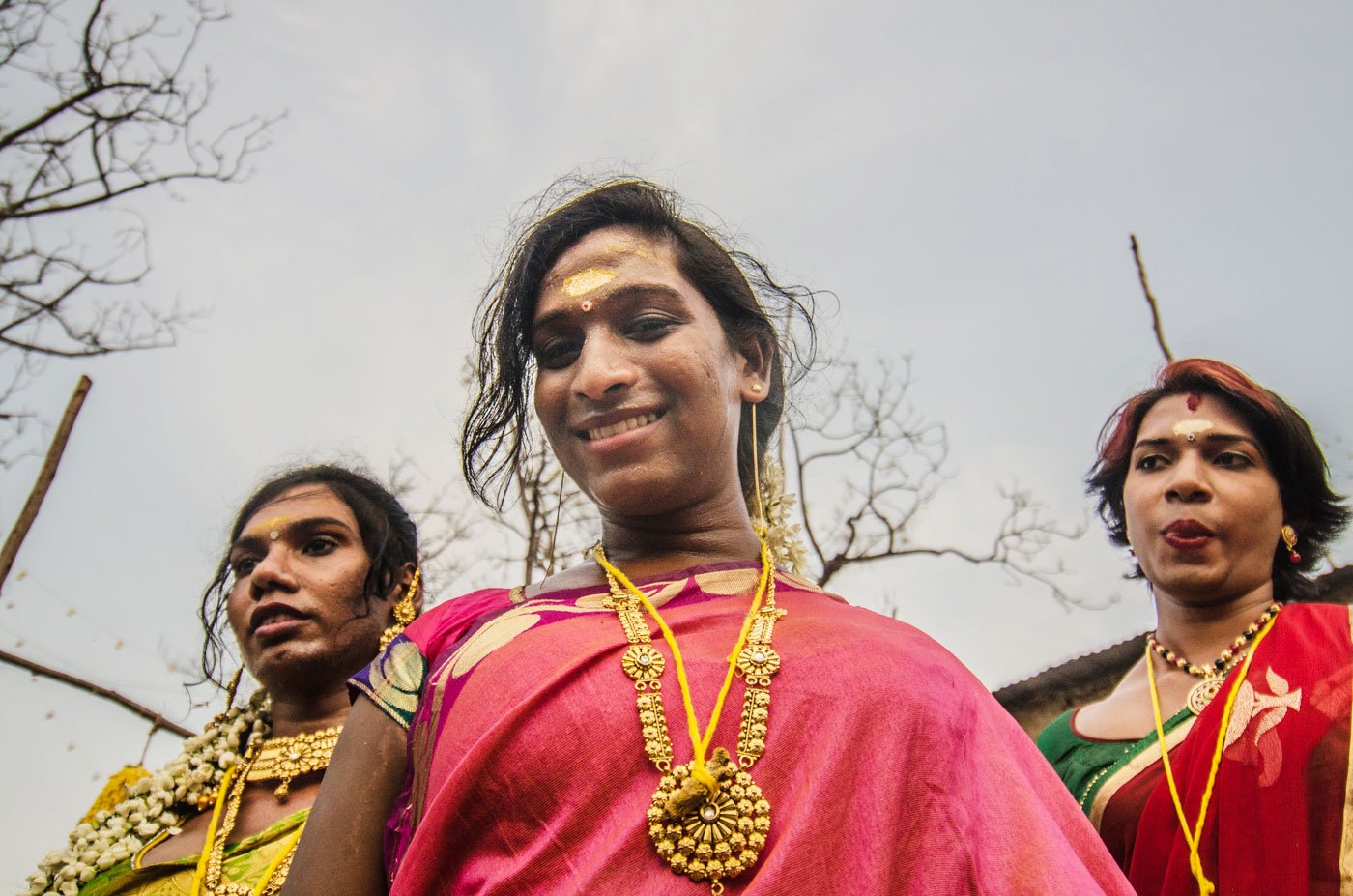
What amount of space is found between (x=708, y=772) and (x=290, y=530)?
7.60 ft

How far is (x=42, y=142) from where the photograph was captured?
762 centimetres

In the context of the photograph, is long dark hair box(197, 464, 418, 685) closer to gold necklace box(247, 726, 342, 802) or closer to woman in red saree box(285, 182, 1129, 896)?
gold necklace box(247, 726, 342, 802)

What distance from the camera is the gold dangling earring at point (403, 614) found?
3531mm

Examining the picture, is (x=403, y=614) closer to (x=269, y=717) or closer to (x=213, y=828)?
(x=269, y=717)

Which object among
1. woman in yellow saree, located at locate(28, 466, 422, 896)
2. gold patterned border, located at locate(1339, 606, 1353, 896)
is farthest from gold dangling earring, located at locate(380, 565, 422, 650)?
gold patterned border, located at locate(1339, 606, 1353, 896)

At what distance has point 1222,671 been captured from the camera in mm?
3045

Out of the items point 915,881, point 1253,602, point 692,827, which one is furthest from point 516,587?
point 1253,602

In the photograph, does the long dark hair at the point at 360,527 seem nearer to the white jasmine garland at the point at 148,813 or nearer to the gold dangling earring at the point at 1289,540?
the white jasmine garland at the point at 148,813

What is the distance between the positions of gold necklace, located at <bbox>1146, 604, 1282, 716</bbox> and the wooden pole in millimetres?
4942

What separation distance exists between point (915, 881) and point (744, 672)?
1.44 ft

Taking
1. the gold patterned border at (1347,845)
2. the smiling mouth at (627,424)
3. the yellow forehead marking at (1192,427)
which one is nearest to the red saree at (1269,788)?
the gold patterned border at (1347,845)

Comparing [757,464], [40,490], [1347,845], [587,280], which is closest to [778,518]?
[757,464]

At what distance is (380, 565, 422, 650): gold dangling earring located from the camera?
3531 millimetres

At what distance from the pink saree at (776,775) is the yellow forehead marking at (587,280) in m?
0.76
